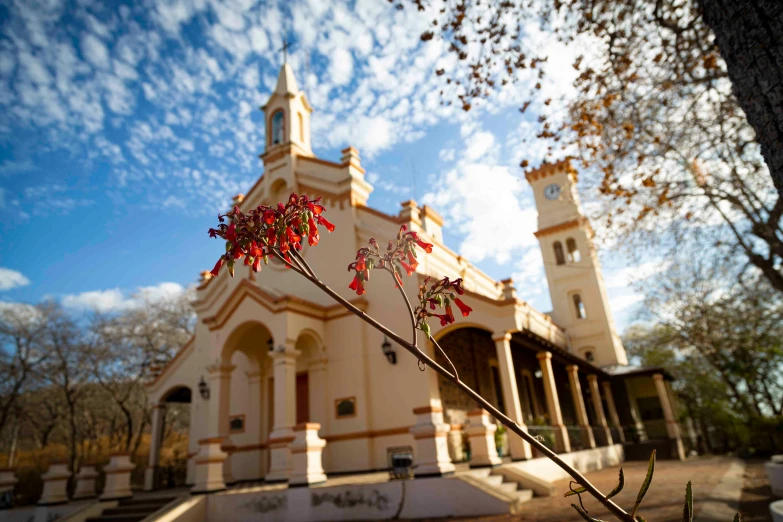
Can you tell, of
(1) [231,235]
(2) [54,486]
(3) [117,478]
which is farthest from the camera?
(2) [54,486]

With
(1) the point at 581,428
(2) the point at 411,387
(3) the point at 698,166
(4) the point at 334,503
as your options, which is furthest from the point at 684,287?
(4) the point at 334,503

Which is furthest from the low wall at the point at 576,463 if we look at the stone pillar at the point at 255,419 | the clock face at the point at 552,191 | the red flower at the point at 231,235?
the clock face at the point at 552,191

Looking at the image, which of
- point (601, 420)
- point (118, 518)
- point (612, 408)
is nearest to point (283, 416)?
point (118, 518)

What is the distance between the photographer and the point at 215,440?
10664 millimetres

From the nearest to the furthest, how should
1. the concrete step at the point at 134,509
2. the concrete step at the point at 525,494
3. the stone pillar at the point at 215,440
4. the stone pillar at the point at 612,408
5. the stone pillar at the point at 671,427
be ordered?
the concrete step at the point at 525,494 < the stone pillar at the point at 215,440 < the concrete step at the point at 134,509 < the stone pillar at the point at 671,427 < the stone pillar at the point at 612,408

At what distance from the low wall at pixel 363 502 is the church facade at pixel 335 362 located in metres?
0.45

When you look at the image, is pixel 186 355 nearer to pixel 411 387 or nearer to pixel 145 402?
pixel 411 387

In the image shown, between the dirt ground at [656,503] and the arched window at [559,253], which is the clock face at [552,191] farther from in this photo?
the dirt ground at [656,503]

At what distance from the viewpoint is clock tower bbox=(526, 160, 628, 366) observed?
24531 mm

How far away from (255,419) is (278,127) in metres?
9.64

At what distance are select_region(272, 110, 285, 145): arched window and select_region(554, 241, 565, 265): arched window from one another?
16567mm

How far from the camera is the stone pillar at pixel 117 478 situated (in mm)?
11656

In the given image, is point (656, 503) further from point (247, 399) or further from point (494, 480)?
point (247, 399)

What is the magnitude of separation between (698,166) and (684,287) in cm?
1351
